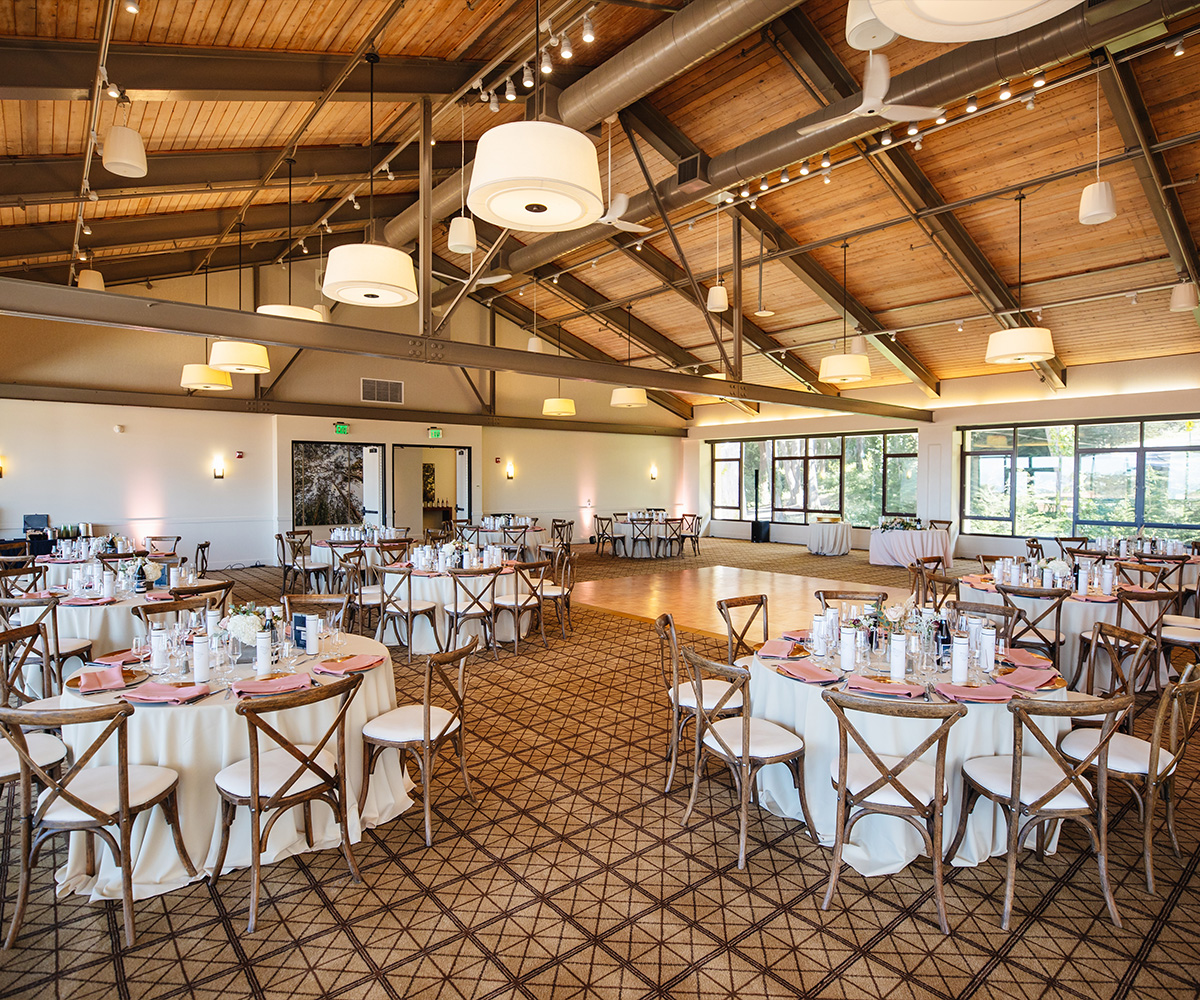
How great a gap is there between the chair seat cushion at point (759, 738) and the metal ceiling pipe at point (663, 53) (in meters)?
4.55

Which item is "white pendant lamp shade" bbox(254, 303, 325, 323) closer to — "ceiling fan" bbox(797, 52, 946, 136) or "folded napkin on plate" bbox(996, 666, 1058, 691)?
"ceiling fan" bbox(797, 52, 946, 136)

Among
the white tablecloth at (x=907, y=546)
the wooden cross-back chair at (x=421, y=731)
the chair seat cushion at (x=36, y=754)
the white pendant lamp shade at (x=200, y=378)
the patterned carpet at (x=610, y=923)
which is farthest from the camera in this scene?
the white tablecloth at (x=907, y=546)

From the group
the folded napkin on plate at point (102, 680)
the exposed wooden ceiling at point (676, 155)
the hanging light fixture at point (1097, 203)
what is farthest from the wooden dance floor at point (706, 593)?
the folded napkin on plate at point (102, 680)

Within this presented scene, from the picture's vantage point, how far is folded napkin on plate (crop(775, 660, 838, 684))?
3352 mm

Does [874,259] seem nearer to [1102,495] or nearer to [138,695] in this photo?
[1102,495]

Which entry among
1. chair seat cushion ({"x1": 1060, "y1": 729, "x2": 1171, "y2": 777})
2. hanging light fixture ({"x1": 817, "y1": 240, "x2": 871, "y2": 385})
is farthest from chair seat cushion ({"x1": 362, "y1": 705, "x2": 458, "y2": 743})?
hanging light fixture ({"x1": 817, "y1": 240, "x2": 871, "y2": 385})

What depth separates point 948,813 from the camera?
3141 mm

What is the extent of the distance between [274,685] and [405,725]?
66 cm

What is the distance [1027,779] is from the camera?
9.57 ft

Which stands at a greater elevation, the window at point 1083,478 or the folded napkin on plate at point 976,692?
the window at point 1083,478

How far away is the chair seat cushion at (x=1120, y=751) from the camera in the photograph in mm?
3059

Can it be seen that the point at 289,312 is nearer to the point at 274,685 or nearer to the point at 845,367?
the point at 274,685

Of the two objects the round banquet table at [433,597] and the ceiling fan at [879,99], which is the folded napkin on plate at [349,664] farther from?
the ceiling fan at [879,99]

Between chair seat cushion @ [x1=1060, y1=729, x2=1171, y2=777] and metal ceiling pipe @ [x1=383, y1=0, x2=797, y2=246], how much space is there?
4695 millimetres
